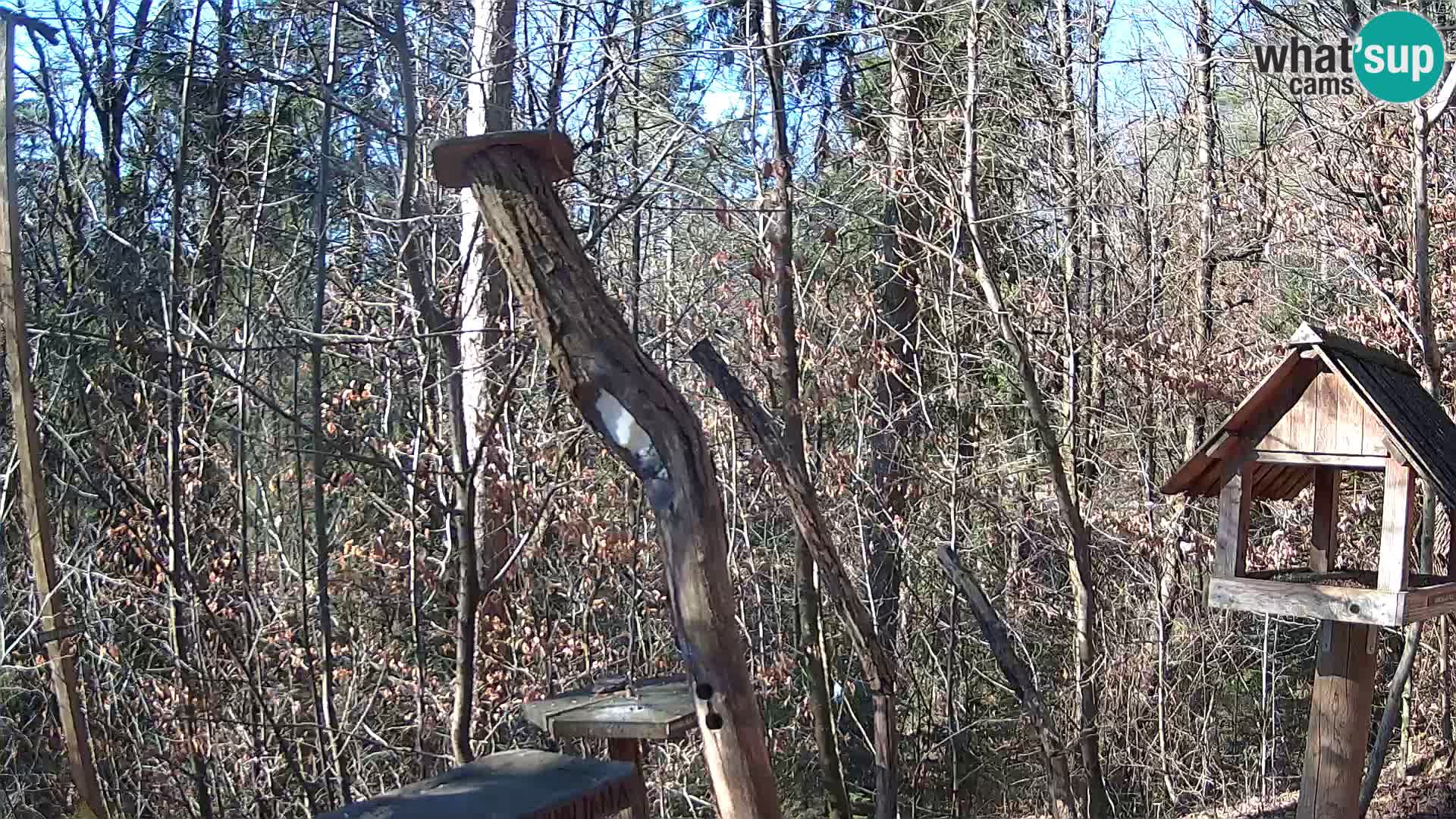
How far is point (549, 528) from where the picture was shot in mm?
5641

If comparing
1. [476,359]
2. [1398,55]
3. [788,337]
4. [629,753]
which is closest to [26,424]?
[476,359]

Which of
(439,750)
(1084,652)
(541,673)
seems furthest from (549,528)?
(1084,652)

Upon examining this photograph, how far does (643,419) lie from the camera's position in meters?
3.22

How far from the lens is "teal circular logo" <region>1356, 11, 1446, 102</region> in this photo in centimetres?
602

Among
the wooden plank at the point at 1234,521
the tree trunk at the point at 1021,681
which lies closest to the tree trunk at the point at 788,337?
the tree trunk at the point at 1021,681

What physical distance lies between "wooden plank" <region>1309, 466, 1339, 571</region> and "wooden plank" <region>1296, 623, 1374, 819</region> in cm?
32

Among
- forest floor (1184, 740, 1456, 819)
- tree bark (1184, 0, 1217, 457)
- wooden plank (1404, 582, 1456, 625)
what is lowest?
forest floor (1184, 740, 1456, 819)

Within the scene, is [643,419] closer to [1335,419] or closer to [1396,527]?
[1335,419]

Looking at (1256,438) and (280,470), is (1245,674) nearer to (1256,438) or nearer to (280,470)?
(1256,438)

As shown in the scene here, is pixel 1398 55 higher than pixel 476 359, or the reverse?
pixel 1398 55

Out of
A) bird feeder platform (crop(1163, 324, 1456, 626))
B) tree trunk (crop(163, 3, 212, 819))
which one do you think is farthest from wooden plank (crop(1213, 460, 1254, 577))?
tree trunk (crop(163, 3, 212, 819))

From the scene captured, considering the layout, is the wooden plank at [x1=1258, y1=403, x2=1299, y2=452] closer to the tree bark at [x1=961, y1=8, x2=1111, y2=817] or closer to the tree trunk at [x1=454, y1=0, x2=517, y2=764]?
the tree bark at [x1=961, y1=8, x2=1111, y2=817]

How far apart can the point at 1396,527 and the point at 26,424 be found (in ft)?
13.9

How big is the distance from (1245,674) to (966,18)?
4.37 meters
